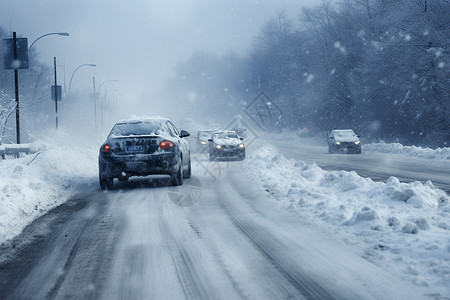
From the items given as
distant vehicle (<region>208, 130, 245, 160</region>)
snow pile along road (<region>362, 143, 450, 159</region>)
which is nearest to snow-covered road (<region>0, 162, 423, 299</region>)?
distant vehicle (<region>208, 130, 245, 160</region>)

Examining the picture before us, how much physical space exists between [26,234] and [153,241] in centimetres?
194

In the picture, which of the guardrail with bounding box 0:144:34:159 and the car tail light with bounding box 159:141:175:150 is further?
the guardrail with bounding box 0:144:34:159

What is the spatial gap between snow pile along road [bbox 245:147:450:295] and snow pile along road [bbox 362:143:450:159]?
1520 cm

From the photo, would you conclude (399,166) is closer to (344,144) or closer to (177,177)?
(344,144)

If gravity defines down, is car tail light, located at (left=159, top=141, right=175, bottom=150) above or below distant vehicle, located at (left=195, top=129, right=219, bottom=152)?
above

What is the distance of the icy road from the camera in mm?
4355

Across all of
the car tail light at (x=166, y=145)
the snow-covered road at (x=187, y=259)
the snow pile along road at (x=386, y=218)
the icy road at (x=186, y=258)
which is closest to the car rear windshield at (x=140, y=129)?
the car tail light at (x=166, y=145)

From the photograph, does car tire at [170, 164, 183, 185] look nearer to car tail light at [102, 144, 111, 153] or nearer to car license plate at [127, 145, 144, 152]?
car license plate at [127, 145, 144, 152]

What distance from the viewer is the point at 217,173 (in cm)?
1655

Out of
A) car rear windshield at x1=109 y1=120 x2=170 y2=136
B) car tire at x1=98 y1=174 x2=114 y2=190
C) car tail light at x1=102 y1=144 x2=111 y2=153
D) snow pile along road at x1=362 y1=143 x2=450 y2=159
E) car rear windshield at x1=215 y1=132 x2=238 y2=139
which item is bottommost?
snow pile along road at x1=362 y1=143 x2=450 y2=159

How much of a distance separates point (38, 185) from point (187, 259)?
Result: 6.50 m

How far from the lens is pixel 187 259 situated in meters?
5.39

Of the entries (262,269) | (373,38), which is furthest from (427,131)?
(262,269)

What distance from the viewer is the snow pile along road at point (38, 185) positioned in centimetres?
787
